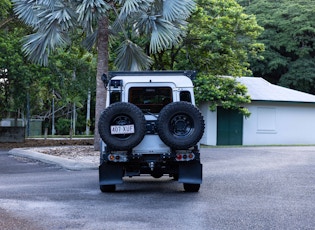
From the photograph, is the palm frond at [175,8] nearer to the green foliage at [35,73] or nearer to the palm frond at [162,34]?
the palm frond at [162,34]

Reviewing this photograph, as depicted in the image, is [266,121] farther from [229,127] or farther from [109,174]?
[109,174]

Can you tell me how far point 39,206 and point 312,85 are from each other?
125ft

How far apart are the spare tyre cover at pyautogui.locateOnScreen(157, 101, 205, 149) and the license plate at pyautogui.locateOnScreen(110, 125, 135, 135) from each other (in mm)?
512

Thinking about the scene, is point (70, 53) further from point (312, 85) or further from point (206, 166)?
point (312, 85)

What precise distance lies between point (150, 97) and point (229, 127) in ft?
63.7

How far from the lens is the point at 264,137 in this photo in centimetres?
3102

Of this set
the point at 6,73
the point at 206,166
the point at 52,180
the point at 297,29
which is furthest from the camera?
the point at 297,29

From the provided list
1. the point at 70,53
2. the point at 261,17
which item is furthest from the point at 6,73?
the point at 261,17

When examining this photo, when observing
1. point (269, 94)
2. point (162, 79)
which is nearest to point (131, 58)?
point (162, 79)

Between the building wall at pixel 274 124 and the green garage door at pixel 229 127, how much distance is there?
0.31m

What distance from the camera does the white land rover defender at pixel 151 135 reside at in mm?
9836

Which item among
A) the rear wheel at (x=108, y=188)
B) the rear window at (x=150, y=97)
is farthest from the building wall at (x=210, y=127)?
the rear wheel at (x=108, y=188)

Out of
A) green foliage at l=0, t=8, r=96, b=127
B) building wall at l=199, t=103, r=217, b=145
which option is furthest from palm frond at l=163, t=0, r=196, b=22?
building wall at l=199, t=103, r=217, b=145

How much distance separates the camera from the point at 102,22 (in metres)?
20.0
